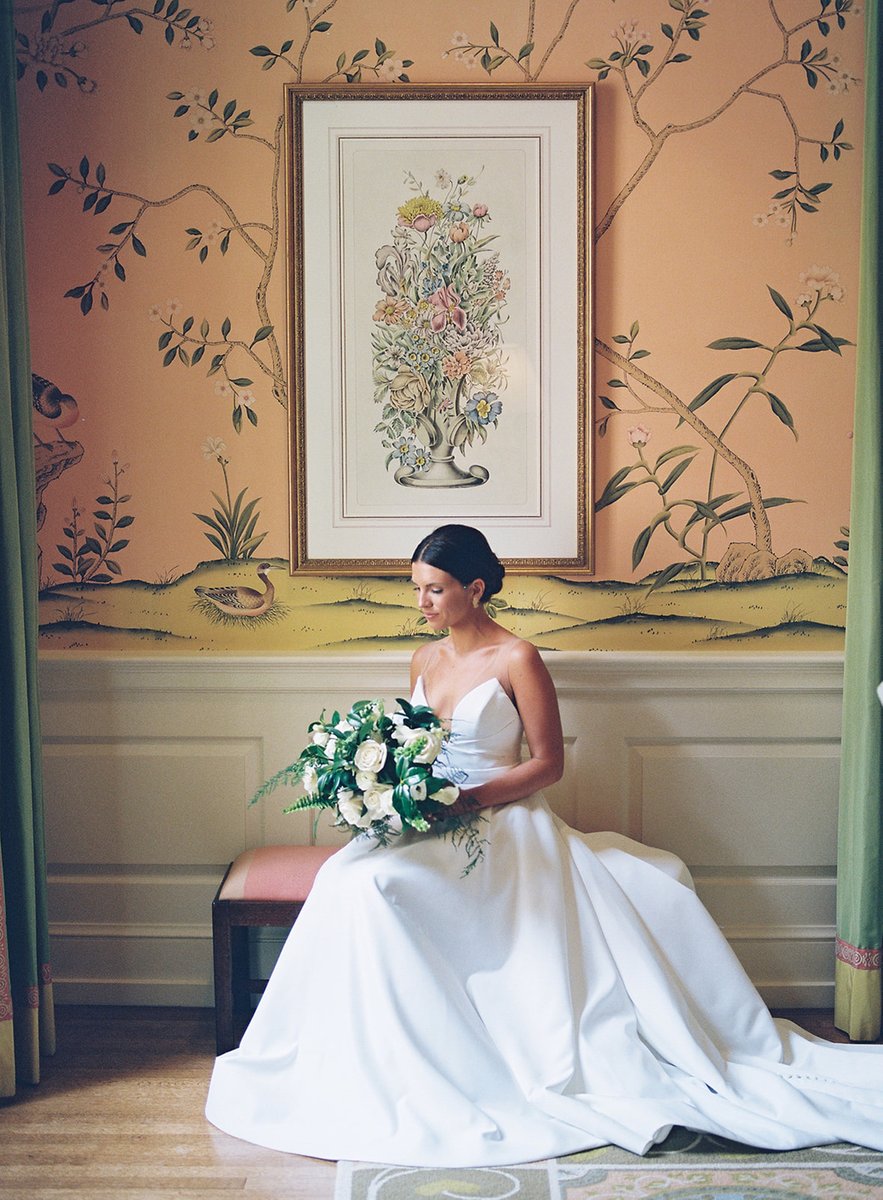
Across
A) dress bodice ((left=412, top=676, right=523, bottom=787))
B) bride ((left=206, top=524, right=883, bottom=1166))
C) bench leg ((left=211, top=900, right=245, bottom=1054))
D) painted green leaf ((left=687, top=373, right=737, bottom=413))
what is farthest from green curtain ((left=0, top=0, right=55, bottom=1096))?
painted green leaf ((left=687, top=373, right=737, bottom=413))

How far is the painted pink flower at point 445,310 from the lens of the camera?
331 centimetres

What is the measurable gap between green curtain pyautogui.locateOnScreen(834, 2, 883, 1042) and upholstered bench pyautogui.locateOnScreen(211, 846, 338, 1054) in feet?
5.01

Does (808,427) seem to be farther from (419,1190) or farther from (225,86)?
(419,1190)

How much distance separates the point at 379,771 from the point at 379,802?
0.25ft

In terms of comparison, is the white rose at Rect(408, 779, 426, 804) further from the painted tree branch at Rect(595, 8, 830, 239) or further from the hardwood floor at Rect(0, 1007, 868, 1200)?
the painted tree branch at Rect(595, 8, 830, 239)

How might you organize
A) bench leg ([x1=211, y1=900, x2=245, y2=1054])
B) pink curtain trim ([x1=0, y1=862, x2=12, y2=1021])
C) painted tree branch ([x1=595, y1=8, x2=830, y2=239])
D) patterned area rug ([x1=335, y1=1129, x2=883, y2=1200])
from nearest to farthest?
patterned area rug ([x1=335, y1=1129, x2=883, y2=1200])
pink curtain trim ([x1=0, y1=862, x2=12, y2=1021])
bench leg ([x1=211, y1=900, x2=245, y2=1054])
painted tree branch ([x1=595, y1=8, x2=830, y2=239])

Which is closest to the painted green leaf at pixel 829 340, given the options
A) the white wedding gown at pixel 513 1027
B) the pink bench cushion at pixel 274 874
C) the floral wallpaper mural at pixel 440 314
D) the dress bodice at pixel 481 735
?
the floral wallpaper mural at pixel 440 314

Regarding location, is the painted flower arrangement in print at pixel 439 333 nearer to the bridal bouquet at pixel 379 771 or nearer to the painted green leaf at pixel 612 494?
the painted green leaf at pixel 612 494

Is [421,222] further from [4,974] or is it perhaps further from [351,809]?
[4,974]

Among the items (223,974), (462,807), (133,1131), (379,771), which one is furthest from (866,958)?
(133,1131)

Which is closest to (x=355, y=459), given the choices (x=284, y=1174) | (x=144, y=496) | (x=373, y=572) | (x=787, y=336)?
(x=373, y=572)

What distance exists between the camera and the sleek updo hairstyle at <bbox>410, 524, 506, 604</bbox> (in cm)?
297

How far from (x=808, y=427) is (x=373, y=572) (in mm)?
1404

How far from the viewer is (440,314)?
331 cm
